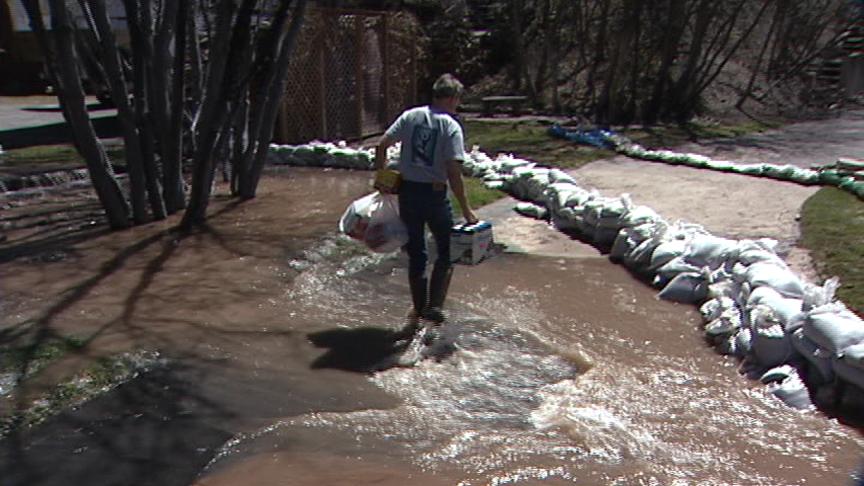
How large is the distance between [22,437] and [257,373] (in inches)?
45.3

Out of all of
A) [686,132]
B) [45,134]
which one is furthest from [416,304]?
[45,134]

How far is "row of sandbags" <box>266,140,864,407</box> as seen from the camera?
3945 mm

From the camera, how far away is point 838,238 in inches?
251

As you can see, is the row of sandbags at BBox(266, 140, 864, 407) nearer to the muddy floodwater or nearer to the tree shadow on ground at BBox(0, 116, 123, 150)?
the muddy floodwater

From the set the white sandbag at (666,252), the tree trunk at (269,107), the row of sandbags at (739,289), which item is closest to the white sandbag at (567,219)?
the row of sandbags at (739,289)

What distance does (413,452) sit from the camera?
349 centimetres

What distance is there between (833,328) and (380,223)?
2523mm

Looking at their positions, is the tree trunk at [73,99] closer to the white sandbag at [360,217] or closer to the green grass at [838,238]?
the white sandbag at [360,217]

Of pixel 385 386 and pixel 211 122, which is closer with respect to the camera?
pixel 385 386

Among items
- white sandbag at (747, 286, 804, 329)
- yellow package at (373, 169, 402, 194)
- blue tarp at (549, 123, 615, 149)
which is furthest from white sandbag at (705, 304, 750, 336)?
blue tarp at (549, 123, 615, 149)

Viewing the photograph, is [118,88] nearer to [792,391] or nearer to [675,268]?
[675,268]

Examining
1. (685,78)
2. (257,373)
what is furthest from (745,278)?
(685,78)

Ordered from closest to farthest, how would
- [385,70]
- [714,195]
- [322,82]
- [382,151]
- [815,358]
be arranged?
1. [815,358]
2. [382,151]
3. [714,195]
4. [322,82]
5. [385,70]

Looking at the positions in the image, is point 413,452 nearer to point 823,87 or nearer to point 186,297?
point 186,297
